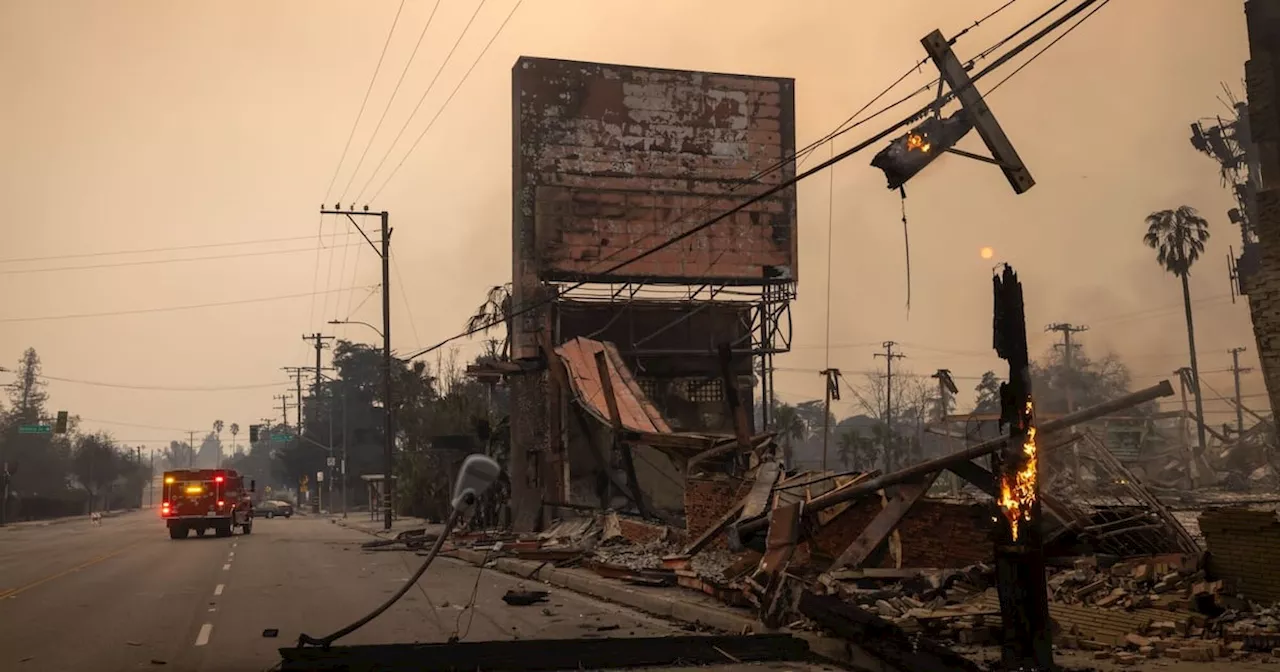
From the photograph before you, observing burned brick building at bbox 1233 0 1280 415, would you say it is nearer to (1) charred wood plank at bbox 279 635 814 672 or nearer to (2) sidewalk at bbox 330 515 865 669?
(2) sidewalk at bbox 330 515 865 669

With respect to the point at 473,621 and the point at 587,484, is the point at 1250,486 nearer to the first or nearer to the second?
the point at 587,484

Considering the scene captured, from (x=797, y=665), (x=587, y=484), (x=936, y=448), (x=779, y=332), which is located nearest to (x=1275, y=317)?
(x=797, y=665)

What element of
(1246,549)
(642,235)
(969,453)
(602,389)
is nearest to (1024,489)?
(969,453)

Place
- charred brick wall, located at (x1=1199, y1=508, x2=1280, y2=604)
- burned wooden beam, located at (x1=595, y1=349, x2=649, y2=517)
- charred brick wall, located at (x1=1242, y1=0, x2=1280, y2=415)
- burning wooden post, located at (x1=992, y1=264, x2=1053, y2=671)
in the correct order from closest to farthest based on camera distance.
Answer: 1. burning wooden post, located at (x1=992, y1=264, x2=1053, y2=671)
2. charred brick wall, located at (x1=1199, y1=508, x2=1280, y2=604)
3. charred brick wall, located at (x1=1242, y1=0, x2=1280, y2=415)
4. burned wooden beam, located at (x1=595, y1=349, x2=649, y2=517)

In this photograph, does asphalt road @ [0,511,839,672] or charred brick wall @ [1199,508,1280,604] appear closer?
asphalt road @ [0,511,839,672]

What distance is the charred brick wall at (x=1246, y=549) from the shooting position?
11.1m

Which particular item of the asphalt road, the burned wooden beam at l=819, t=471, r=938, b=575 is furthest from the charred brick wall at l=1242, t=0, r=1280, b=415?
the asphalt road

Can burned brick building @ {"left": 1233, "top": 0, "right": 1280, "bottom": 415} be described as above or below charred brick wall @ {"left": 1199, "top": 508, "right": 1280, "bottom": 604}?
above

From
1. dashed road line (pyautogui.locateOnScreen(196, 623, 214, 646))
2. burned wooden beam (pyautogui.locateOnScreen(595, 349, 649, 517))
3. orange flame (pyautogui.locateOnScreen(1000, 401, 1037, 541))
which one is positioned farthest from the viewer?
burned wooden beam (pyautogui.locateOnScreen(595, 349, 649, 517))

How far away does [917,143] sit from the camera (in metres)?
14.0

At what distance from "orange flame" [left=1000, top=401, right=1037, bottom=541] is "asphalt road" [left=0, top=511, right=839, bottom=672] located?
4895 mm

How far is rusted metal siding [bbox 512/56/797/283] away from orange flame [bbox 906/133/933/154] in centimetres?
2133

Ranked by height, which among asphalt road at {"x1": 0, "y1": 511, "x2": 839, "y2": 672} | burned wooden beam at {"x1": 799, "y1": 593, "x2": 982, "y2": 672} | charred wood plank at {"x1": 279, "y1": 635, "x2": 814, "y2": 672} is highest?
burned wooden beam at {"x1": 799, "y1": 593, "x2": 982, "y2": 672}

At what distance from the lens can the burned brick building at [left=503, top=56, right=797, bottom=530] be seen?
34.4 metres
